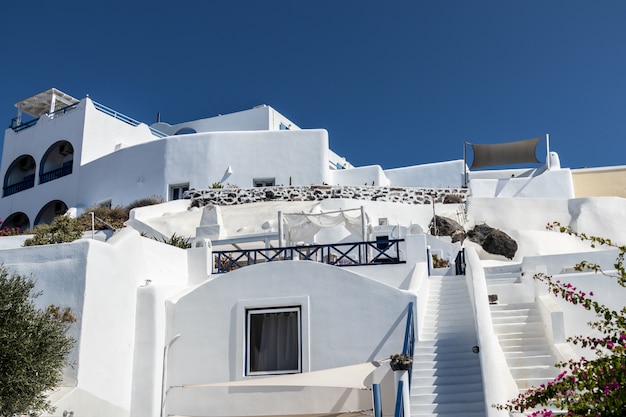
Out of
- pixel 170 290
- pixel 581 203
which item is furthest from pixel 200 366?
pixel 581 203

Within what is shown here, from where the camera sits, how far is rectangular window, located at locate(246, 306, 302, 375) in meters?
15.8

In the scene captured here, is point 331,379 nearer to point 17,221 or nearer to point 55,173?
point 55,173

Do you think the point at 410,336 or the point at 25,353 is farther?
the point at 410,336

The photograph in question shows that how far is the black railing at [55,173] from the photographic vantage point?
3950cm

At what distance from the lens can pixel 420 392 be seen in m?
13.1

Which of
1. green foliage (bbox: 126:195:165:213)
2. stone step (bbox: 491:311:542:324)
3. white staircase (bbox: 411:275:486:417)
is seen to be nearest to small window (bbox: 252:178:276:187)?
green foliage (bbox: 126:195:165:213)

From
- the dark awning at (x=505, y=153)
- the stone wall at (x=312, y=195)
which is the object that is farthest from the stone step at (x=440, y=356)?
the dark awning at (x=505, y=153)

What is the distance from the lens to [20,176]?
44281 mm

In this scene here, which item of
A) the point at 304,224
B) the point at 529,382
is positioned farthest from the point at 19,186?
the point at 529,382

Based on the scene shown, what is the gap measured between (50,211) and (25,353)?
100ft

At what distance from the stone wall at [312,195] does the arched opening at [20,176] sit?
14.6 metres

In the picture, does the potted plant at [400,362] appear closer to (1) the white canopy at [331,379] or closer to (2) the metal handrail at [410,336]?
(2) the metal handrail at [410,336]

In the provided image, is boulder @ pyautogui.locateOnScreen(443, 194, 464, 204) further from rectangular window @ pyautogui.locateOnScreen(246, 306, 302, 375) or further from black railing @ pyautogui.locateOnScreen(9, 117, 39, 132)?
black railing @ pyautogui.locateOnScreen(9, 117, 39, 132)

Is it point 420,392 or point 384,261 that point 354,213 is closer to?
point 384,261
